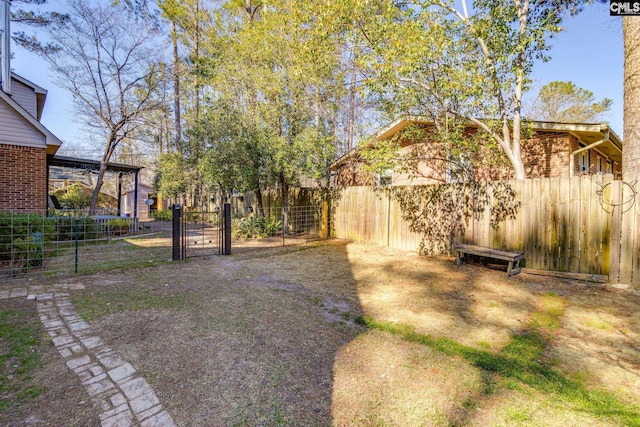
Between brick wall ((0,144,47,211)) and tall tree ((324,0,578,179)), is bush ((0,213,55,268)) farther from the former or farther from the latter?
tall tree ((324,0,578,179))

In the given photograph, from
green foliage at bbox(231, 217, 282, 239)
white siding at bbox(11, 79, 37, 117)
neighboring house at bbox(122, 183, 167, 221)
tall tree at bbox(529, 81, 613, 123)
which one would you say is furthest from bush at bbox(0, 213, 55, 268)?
tall tree at bbox(529, 81, 613, 123)

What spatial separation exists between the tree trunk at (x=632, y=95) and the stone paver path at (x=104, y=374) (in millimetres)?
7449

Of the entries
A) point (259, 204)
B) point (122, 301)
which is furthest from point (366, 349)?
point (259, 204)

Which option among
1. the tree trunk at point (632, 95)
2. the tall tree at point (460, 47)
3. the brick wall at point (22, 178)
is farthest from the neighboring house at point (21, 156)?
the tree trunk at point (632, 95)

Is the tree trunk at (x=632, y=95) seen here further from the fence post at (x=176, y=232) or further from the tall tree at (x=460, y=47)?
the fence post at (x=176, y=232)

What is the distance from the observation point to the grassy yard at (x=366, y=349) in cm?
214

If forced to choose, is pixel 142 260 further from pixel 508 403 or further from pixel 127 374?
pixel 508 403

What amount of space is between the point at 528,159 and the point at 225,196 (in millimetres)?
12865

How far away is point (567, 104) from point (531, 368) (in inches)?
1058

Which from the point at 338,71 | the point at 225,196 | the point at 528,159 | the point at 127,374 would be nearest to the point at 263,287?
the point at 127,374

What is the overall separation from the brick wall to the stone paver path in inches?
276

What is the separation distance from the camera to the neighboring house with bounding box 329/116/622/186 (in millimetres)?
8695

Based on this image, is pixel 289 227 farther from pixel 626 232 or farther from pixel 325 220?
pixel 626 232

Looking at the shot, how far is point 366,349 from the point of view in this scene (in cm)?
305
